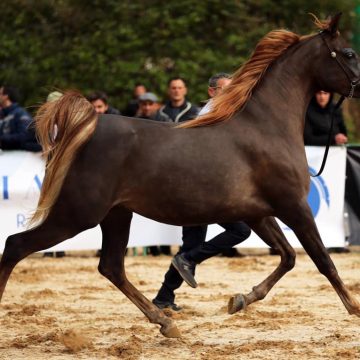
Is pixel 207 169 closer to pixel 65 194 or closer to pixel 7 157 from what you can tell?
pixel 65 194

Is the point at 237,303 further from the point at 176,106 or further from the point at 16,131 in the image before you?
the point at 16,131

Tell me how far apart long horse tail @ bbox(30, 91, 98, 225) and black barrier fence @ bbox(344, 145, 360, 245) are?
20.3 feet

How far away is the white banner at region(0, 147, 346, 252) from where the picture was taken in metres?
12.1

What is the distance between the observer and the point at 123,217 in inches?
301

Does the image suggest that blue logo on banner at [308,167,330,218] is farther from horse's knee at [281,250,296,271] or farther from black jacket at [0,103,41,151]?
horse's knee at [281,250,296,271]

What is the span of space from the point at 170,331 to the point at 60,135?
1.57m

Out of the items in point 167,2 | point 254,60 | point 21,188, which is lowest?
point 21,188

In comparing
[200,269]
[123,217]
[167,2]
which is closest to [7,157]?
[200,269]

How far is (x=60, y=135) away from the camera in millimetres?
7164

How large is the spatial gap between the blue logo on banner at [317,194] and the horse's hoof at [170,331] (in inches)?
211

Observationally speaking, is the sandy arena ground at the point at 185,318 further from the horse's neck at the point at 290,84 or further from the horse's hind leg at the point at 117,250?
the horse's neck at the point at 290,84

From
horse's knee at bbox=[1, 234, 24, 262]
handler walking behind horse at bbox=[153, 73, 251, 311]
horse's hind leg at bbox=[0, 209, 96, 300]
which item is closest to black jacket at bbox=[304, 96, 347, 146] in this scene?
handler walking behind horse at bbox=[153, 73, 251, 311]

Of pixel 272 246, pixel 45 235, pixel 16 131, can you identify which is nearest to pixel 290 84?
pixel 272 246

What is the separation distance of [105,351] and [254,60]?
7.75ft
